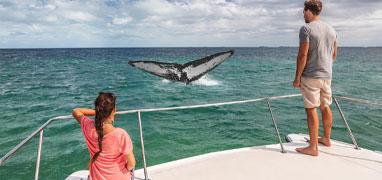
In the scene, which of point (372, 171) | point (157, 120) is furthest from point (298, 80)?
point (157, 120)

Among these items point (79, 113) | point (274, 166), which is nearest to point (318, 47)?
point (274, 166)

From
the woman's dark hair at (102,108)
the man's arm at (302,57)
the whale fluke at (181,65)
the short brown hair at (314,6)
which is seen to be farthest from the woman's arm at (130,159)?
the whale fluke at (181,65)

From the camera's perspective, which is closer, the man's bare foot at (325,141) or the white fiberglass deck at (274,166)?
the white fiberglass deck at (274,166)

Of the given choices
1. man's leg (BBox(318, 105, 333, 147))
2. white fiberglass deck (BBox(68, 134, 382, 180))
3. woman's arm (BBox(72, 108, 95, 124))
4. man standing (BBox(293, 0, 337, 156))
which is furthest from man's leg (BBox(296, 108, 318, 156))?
woman's arm (BBox(72, 108, 95, 124))

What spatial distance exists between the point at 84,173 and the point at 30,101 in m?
22.0

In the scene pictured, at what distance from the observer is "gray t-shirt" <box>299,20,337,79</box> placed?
493cm

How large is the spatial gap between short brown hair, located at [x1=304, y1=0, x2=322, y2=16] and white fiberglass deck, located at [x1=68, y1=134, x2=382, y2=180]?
227 cm

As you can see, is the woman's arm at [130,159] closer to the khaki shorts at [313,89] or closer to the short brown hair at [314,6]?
the khaki shorts at [313,89]

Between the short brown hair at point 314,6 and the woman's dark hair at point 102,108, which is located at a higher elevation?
the short brown hair at point 314,6

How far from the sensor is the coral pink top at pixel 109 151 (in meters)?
3.26

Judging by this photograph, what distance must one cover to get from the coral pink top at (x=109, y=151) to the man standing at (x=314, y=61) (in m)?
3.04

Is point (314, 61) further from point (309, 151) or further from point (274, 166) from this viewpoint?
point (274, 166)

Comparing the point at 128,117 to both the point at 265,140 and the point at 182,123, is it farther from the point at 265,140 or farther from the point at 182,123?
the point at 265,140

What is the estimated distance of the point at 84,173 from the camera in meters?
4.39
